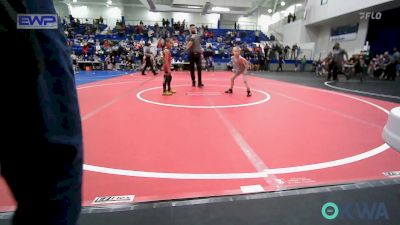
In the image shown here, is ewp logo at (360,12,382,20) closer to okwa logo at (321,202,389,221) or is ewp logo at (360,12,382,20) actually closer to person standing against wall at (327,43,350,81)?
person standing against wall at (327,43,350,81)

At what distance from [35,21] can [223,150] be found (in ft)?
7.82

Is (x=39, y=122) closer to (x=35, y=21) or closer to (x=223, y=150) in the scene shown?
(x=35, y=21)

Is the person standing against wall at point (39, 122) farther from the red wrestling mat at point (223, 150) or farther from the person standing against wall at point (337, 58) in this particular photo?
the person standing against wall at point (337, 58)

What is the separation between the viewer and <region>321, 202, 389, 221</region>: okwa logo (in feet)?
5.17

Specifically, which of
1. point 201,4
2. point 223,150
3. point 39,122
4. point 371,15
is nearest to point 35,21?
point 39,122

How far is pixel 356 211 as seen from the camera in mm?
1633

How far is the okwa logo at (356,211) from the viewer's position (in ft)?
5.17

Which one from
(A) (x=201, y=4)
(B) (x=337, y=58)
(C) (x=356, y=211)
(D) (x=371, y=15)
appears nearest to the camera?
(C) (x=356, y=211)

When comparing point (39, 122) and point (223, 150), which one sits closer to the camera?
point (39, 122)

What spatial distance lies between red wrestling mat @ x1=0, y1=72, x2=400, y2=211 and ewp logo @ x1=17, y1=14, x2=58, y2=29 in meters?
1.49

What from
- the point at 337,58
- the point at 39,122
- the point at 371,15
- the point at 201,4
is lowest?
the point at 337,58

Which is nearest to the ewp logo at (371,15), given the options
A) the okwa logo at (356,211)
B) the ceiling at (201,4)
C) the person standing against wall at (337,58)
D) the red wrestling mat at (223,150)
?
the person standing against wall at (337,58)

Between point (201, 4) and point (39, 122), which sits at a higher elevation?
point (201, 4)

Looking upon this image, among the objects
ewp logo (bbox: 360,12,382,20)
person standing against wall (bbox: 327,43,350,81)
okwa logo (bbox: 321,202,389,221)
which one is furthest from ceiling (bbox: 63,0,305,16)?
okwa logo (bbox: 321,202,389,221)
